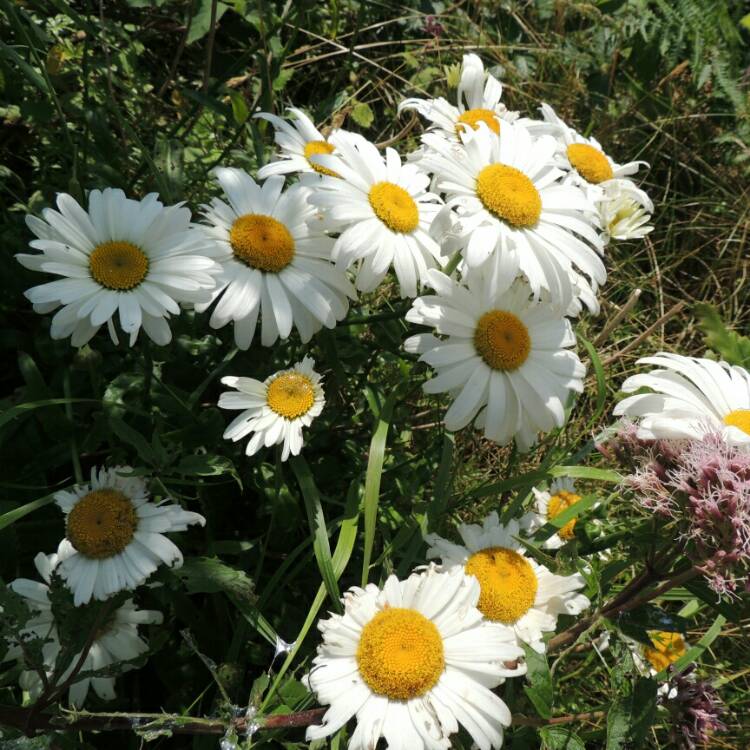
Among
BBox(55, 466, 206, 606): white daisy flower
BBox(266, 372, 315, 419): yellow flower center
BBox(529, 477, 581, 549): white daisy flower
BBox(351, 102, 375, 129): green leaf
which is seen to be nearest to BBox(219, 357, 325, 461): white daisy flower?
BBox(266, 372, 315, 419): yellow flower center

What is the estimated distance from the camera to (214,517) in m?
2.06

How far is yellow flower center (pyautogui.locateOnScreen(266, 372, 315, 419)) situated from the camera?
1815 millimetres

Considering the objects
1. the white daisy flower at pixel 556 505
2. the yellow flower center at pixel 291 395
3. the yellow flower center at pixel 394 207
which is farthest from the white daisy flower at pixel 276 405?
the white daisy flower at pixel 556 505

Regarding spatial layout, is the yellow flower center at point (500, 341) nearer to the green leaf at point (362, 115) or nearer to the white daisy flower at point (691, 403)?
the white daisy flower at point (691, 403)

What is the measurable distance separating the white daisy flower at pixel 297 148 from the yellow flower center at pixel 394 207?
19 cm

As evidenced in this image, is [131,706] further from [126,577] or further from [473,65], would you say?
[473,65]

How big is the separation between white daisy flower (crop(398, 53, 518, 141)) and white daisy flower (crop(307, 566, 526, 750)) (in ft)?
3.98

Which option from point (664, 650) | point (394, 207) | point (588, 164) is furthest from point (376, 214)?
point (664, 650)

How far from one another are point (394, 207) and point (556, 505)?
1019 millimetres

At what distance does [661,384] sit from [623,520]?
42.0 inches

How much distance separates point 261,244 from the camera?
5.73ft

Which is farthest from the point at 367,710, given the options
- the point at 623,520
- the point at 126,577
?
the point at 623,520

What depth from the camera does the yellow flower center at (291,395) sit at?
71.5 inches

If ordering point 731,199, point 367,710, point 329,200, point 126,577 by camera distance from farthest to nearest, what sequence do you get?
point 731,199 → point 329,200 → point 126,577 → point 367,710
